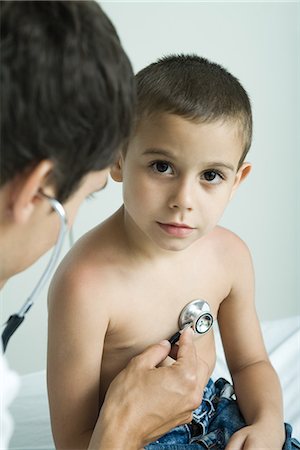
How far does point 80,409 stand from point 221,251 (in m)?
0.41

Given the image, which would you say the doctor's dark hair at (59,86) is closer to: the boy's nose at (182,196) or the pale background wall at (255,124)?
the boy's nose at (182,196)

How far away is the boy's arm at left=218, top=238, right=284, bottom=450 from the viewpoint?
1256 mm

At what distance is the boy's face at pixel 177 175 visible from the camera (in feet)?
3.43

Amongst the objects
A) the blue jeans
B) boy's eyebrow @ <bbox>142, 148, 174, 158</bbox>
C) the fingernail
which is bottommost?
the blue jeans

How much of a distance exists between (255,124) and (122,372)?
5.80 feet

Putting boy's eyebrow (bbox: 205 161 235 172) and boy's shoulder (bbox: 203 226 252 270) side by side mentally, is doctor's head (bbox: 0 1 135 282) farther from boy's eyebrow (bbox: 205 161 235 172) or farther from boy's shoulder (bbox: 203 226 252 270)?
boy's shoulder (bbox: 203 226 252 270)

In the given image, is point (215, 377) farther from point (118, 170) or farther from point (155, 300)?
point (118, 170)

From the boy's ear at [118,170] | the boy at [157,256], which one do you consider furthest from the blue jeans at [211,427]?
the boy's ear at [118,170]

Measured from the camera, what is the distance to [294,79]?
271 cm

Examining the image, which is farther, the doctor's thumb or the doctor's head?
the doctor's thumb

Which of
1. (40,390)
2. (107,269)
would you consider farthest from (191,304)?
(40,390)

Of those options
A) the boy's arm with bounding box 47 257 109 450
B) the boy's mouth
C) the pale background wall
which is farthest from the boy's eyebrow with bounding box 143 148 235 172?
the pale background wall

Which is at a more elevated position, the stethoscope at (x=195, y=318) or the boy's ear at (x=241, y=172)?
the boy's ear at (x=241, y=172)

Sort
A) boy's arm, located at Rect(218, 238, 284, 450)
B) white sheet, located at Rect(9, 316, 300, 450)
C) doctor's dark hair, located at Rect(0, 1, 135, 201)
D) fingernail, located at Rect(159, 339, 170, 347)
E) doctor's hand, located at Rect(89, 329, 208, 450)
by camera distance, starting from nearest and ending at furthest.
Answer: doctor's dark hair, located at Rect(0, 1, 135, 201)
doctor's hand, located at Rect(89, 329, 208, 450)
fingernail, located at Rect(159, 339, 170, 347)
boy's arm, located at Rect(218, 238, 284, 450)
white sheet, located at Rect(9, 316, 300, 450)
